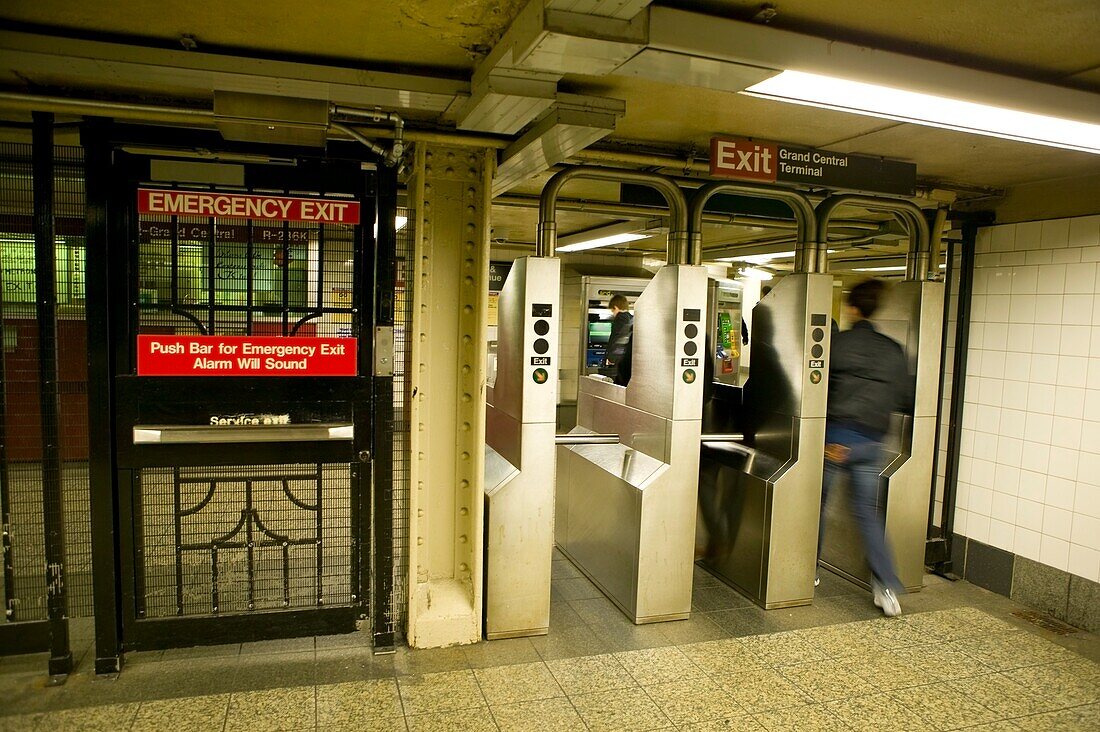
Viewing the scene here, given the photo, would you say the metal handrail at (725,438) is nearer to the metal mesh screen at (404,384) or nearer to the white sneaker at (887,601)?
the white sneaker at (887,601)

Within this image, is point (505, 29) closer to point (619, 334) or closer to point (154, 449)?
point (154, 449)

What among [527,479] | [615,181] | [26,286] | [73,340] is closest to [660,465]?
[527,479]

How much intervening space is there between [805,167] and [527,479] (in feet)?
7.11

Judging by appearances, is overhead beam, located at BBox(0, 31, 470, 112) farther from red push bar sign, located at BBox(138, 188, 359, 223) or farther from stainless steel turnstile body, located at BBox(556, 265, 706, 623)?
stainless steel turnstile body, located at BBox(556, 265, 706, 623)

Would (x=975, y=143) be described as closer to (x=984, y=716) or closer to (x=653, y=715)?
(x=984, y=716)

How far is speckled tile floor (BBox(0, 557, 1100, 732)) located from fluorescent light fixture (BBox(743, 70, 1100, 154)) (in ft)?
8.03

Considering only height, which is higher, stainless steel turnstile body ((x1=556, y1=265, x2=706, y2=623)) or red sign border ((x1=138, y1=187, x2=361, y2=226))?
red sign border ((x1=138, y1=187, x2=361, y2=226))

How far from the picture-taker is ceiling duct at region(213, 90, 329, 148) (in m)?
2.71

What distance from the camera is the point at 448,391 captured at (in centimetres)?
348

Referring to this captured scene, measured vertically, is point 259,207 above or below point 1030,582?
above

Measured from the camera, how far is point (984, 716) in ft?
→ 9.70

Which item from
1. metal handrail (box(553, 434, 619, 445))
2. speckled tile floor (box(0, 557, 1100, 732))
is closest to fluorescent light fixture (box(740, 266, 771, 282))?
metal handrail (box(553, 434, 619, 445))

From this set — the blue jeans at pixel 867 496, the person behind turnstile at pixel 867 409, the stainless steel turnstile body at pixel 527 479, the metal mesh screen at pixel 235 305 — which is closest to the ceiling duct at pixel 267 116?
the metal mesh screen at pixel 235 305

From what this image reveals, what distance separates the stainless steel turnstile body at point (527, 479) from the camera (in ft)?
11.4
